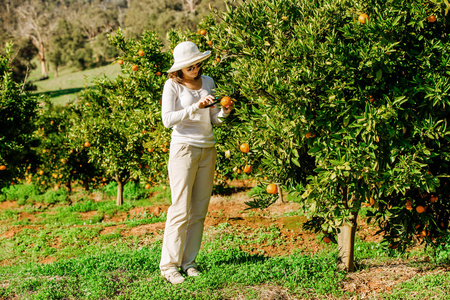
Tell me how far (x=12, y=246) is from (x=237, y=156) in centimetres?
511

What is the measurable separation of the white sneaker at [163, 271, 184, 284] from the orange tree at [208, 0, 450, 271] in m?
1.23

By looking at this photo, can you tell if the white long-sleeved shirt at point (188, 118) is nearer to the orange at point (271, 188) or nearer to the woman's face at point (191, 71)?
the woman's face at point (191, 71)

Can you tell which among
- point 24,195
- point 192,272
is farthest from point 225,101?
point 24,195

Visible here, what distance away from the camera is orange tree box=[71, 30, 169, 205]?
6.90 metres

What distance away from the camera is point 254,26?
377cm

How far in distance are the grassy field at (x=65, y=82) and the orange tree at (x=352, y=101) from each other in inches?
1105

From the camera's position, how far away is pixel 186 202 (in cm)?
363

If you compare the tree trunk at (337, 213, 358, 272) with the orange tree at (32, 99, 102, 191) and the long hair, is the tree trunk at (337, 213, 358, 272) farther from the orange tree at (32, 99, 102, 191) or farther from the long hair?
the orange tree at (32, 99, 102, 191)

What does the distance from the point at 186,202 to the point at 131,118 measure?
492 centimetres

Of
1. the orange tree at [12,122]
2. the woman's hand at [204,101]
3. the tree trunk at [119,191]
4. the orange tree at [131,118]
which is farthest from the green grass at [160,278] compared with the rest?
the tree trunk at [119,191]

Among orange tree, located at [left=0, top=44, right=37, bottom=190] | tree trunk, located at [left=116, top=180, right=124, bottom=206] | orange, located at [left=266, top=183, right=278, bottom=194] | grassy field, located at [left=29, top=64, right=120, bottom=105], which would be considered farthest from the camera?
grassy field, located at [left=29, top=64, right=120, bottom=105]

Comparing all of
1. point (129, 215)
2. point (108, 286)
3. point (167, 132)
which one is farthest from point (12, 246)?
point (108, 286)

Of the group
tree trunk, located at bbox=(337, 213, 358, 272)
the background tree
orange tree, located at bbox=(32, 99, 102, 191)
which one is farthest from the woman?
the background tree

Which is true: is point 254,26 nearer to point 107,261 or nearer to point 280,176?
point 280,176
